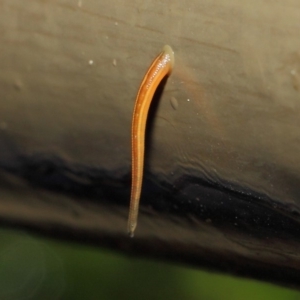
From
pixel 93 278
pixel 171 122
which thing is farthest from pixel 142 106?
pixel 93 278

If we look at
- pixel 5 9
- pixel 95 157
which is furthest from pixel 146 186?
pixel 5 9

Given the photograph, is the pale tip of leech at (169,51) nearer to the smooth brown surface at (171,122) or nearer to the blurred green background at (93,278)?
the smooth brown surface at (171,122)

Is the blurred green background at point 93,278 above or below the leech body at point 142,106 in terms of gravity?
below

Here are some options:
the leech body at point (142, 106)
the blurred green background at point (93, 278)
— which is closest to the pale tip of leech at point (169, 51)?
the leech body at point (142, 106)

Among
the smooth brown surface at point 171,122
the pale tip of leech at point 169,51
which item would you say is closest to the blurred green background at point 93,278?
the smooth brown surface at point 171,122

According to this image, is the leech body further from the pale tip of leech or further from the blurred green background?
the blurred green background

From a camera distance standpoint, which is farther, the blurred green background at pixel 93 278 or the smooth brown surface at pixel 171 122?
the blurred green background at pixel 93 278

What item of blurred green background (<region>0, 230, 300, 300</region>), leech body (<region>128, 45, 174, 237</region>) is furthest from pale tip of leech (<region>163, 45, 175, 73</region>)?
blurred green background (<region>0, 230, 300, 300</region>)
